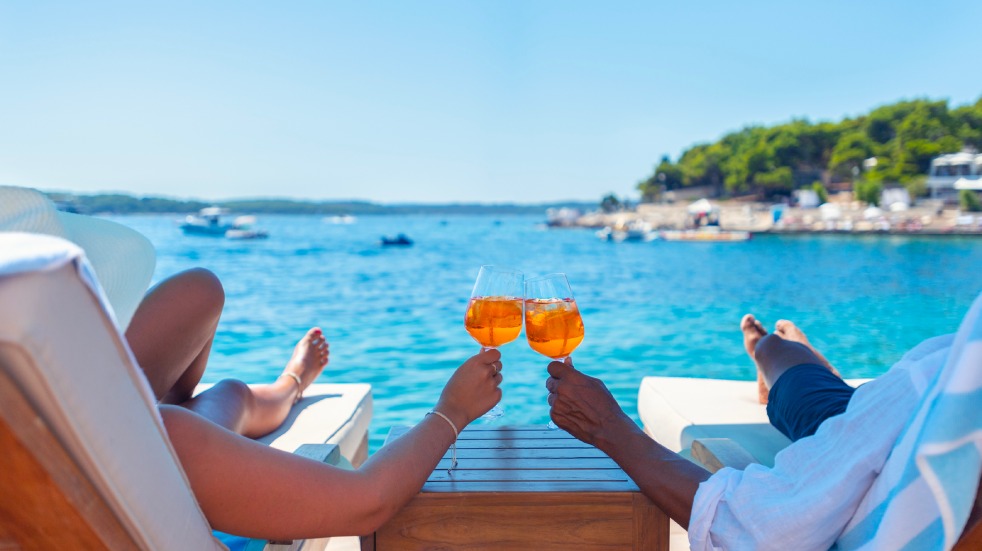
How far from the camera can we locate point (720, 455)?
160 cm

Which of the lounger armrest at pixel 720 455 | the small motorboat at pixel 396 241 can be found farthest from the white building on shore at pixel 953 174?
the lounger armrest at pixel 720 455

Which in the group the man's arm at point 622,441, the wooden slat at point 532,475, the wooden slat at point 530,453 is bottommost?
the wooden slat at point 530,453

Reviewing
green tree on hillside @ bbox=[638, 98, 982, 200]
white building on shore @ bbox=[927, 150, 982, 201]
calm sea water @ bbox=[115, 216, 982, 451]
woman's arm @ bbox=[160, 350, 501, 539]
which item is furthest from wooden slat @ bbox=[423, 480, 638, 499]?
green tree on hillside @ bbox=[638, 98, 982, 200]

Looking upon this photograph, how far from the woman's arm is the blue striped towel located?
79 centimetres

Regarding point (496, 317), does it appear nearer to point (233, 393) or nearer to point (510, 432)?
point (510, 432)

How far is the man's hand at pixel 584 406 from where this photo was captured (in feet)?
4.98

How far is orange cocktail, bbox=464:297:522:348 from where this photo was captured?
1.46 meters

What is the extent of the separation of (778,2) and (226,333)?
23.1 m

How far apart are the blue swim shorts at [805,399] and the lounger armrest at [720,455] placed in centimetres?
17

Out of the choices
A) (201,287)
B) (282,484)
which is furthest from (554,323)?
(201,287)

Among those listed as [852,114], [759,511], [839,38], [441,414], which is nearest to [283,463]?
[441,414]

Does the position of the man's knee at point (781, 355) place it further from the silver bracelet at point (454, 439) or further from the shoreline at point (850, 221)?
the shoreline at point (850, 221)

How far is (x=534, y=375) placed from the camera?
257 inches

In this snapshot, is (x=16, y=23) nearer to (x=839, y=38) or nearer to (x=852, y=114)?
(x=839, y=38)
